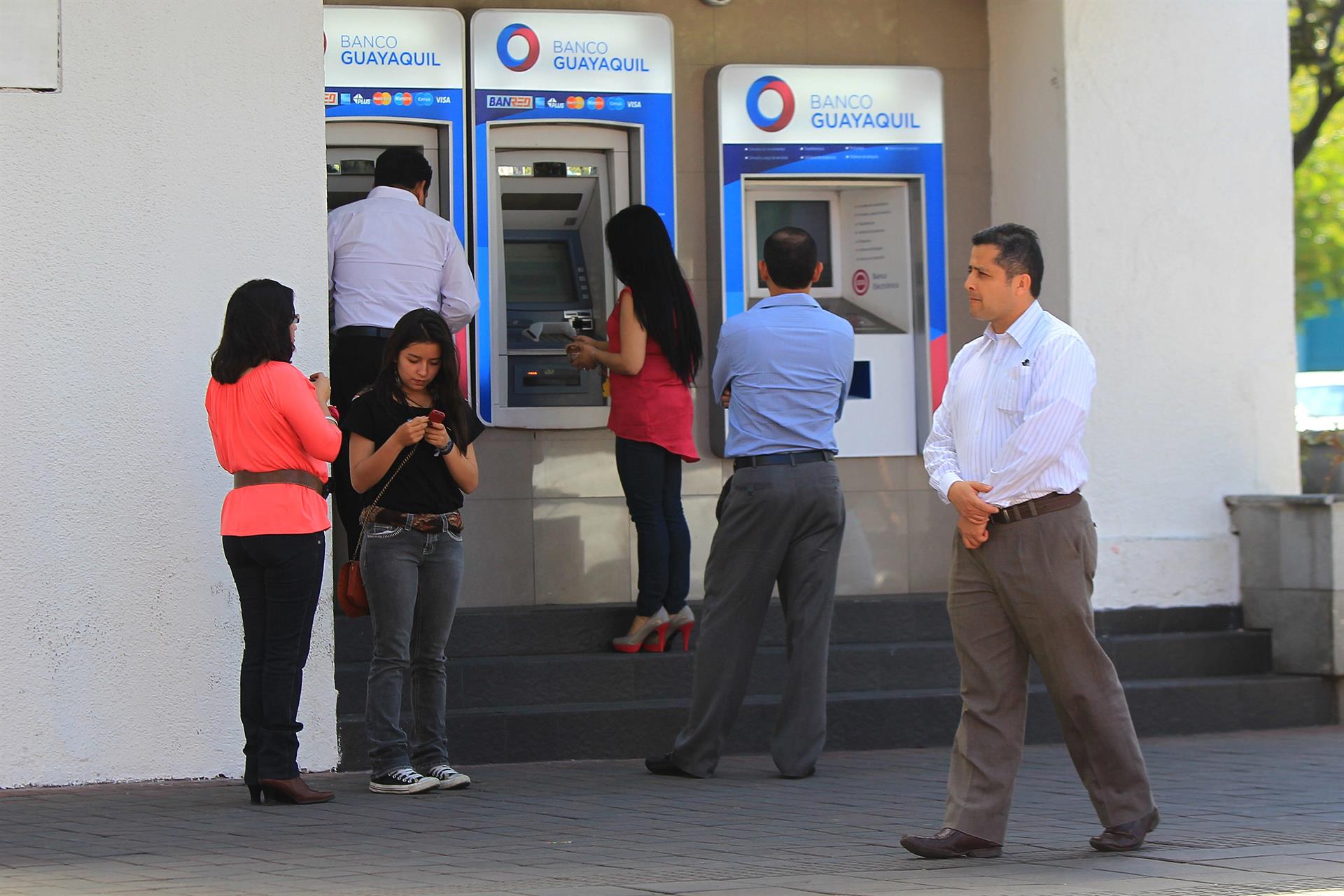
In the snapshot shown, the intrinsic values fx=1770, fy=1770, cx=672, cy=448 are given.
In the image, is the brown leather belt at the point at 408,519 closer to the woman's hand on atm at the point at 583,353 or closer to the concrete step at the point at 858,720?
the concrete step at the point at 858,720

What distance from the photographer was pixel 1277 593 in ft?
27.4

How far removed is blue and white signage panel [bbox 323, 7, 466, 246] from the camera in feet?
26.8

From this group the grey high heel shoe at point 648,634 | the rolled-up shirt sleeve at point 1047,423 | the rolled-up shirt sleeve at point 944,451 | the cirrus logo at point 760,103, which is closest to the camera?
the rolled-up shirt sleeve at point 1047,423

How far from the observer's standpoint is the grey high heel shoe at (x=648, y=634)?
7438 millimetres

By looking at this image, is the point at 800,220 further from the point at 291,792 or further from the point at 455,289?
the point at 291,792

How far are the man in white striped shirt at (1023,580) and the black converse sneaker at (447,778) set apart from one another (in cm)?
193

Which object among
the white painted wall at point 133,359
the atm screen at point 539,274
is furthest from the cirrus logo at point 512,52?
the white painted wall at point 133,359

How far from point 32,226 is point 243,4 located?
1.14m

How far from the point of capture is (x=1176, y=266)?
27.9 feet

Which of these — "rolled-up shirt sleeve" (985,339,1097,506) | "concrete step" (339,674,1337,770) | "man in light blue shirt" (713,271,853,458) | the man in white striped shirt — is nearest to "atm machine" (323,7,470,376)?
"concrete step" (339,674,1337,770)

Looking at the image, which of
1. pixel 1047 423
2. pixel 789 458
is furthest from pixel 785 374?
pixel 1047 423

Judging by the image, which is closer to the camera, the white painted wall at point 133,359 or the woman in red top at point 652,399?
the white painted wall at point 133,359

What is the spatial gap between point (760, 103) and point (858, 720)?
3.18m

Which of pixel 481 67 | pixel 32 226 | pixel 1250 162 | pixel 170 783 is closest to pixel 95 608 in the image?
pixel 170 783
